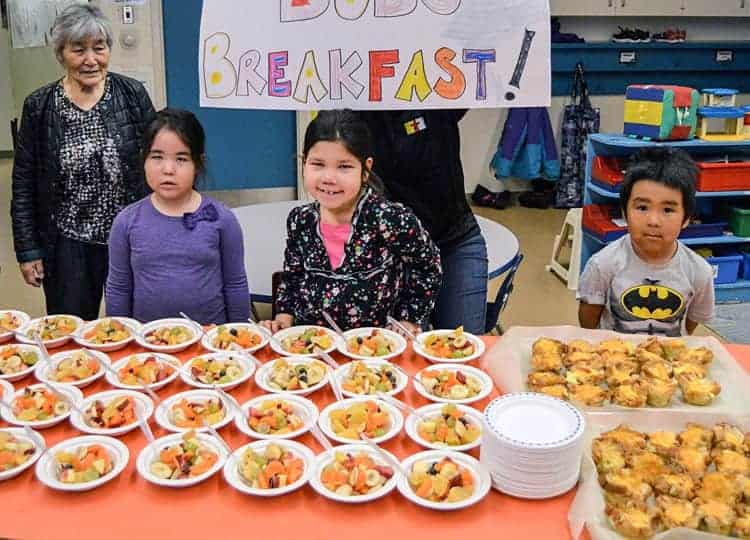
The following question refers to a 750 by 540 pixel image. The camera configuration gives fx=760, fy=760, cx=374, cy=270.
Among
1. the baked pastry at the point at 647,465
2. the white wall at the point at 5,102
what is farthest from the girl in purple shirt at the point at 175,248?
the white wall at the point at 5,102

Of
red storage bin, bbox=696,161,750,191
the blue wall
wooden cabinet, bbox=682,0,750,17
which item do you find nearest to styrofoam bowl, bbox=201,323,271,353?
red storage bin, bbox=696,161,750,191

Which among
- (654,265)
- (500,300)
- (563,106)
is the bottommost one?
(500,300)

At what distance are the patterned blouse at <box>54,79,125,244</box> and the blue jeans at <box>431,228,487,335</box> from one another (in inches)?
44.2

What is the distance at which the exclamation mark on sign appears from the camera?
196cm

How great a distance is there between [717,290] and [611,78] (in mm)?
2839

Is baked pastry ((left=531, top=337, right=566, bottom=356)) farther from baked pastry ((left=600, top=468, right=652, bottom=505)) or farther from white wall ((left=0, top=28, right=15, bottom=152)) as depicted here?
white wall ((left=0, top=28, right=15, bottom=152))

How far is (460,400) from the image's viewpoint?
148cm

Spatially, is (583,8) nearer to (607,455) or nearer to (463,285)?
(463,285)

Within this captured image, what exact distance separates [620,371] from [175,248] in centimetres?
118

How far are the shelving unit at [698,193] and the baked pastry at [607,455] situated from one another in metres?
3.18

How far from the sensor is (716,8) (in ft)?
21.6

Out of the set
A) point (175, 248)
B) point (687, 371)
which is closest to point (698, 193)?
point (687, 371)

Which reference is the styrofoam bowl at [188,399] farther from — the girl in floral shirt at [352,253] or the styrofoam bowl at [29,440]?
the girl in floral shirt at [352,253]

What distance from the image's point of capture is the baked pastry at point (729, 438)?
1311 millimetres
